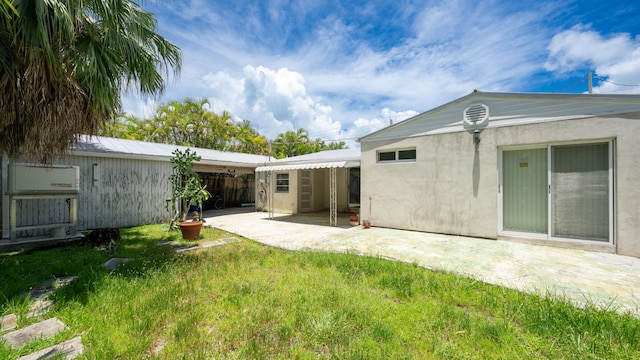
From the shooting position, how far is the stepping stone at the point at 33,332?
11.3 ft

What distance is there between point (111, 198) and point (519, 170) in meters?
17.6

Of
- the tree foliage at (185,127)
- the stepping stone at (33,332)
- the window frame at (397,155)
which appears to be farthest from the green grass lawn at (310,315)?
the tree foliage at (185,127)

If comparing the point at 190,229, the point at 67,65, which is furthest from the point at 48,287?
the point at 67,65

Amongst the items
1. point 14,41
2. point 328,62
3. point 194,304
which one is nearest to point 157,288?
point 194,304

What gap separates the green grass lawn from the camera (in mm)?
3275

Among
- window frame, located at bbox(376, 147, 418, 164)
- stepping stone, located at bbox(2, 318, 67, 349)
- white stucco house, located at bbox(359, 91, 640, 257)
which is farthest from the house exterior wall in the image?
stepping stone, located at bbox(2, 318, 67, 349)

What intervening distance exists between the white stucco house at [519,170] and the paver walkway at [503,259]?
73 cm

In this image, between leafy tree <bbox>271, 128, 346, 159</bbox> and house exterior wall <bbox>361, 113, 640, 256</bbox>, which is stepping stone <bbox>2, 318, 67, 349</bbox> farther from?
leafy tree <bbox>271, 128, 346, 159</bbox>

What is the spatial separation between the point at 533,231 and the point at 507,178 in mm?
1971

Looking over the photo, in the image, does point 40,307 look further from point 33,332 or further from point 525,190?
point 525,190

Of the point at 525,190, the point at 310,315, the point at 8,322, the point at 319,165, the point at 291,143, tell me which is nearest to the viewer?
the point at 8,322

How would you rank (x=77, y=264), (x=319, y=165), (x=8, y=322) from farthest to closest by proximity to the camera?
(x=319, y=165)
(x=77, y=264)
(x=8, y=322)

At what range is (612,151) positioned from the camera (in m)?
7.37

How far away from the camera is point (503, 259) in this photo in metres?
6.93
